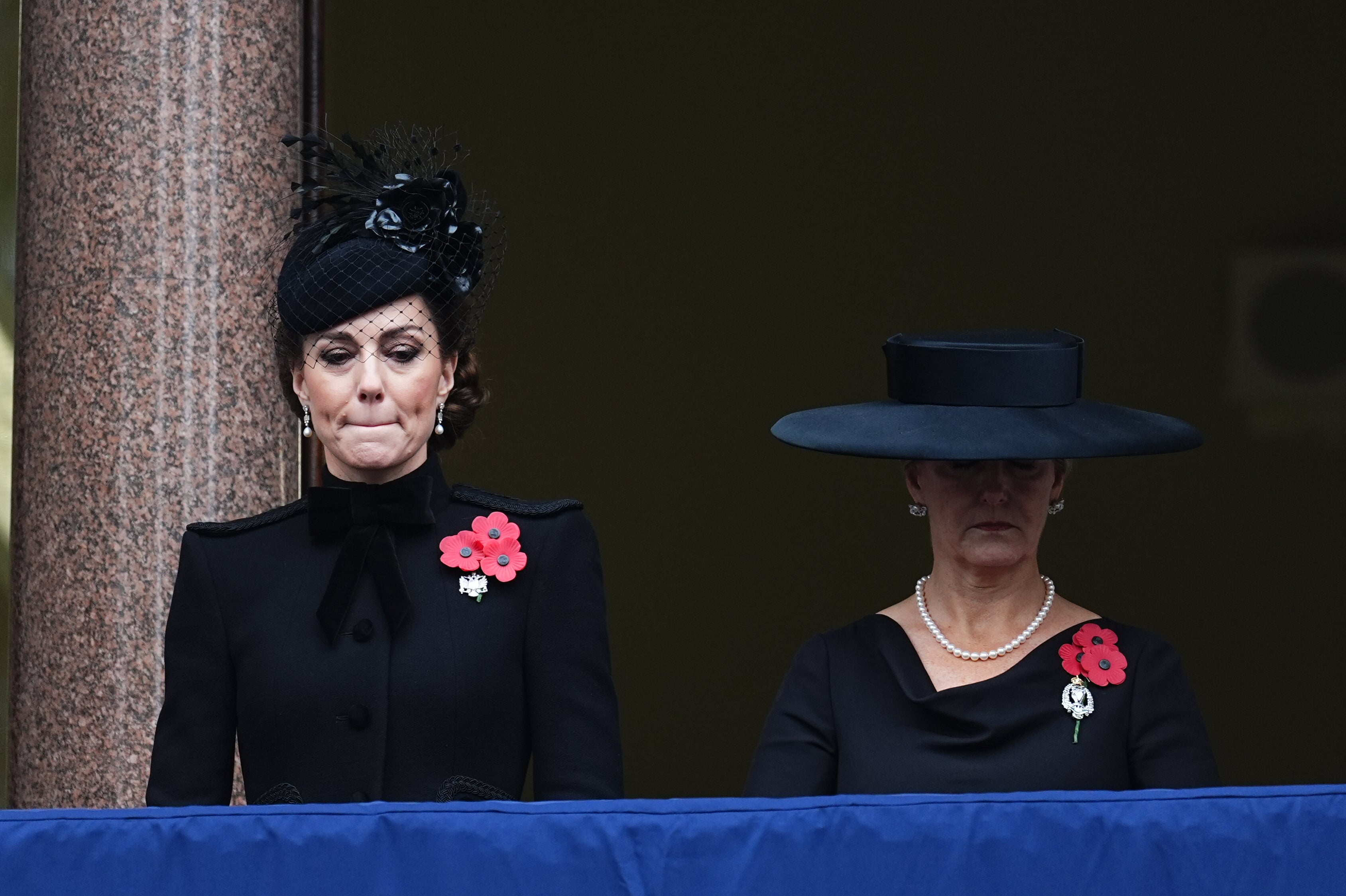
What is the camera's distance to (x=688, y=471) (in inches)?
302

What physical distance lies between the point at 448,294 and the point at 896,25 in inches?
205

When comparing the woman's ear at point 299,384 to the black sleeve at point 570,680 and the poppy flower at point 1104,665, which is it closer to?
the black sleeve at point 570,680

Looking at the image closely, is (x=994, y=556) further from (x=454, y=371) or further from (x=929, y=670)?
(x=454, y=371)

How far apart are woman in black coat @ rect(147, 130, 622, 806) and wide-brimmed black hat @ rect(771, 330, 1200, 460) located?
424 mm

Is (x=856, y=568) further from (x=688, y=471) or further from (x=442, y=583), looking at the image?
(x=442, y=583)

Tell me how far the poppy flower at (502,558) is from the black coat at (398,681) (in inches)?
0.6

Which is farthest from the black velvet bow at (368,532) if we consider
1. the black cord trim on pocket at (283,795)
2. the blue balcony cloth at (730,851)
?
the blue balcony cloth at (730,851)

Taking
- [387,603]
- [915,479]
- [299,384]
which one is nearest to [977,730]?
[915,479]

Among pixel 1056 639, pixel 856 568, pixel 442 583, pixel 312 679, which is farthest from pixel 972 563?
pixel 856 568

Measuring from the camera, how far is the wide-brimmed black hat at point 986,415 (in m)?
2.60

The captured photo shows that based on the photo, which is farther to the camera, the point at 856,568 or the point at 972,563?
the point at 856,568

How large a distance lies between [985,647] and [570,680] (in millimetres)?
598

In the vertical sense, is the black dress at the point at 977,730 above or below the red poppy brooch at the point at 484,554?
below

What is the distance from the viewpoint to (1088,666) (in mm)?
2641
